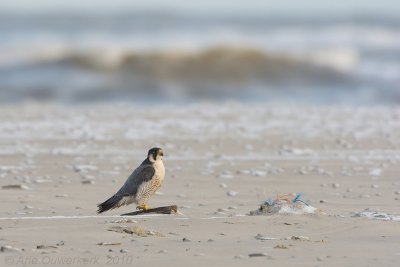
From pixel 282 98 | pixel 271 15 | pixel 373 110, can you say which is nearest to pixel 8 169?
pixel 373 110

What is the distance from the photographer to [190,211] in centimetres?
733

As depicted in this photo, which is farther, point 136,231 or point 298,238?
point 136,231

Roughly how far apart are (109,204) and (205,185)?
1.99 metres

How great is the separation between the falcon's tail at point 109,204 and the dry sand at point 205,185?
12cm

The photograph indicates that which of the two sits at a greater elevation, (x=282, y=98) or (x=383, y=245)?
(x=282, y=98)

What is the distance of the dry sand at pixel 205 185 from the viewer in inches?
217

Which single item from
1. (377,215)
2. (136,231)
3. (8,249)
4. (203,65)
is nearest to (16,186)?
(136,231)

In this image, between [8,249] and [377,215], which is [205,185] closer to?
[377,215]

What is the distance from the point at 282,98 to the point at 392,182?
1392 cm

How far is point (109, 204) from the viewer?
696cm

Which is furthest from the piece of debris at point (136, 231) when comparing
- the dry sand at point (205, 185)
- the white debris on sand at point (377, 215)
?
the white debris on sand at point (377, 215)

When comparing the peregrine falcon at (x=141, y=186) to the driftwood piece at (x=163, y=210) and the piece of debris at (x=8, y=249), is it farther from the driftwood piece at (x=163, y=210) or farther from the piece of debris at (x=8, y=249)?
the piece of debris at (x=8, y=249)

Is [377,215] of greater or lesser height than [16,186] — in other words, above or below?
below

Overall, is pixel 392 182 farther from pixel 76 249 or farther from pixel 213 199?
pixel 76 249
